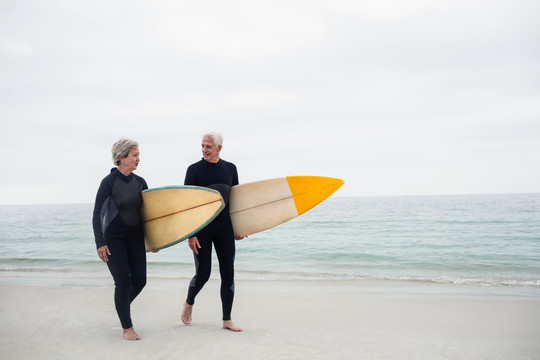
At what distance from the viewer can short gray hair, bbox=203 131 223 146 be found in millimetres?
3088

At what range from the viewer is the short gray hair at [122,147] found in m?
2.89

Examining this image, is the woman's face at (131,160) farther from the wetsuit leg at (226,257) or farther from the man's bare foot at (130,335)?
the man's bare foot at (130,335)

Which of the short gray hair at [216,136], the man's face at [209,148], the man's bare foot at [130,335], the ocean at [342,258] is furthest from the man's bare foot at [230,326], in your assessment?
the ocean at [342,258]

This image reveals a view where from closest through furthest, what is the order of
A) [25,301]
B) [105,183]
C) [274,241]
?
1. [105,183]
2. [25,301]
3. [274,241]

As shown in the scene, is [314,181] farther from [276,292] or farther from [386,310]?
[276,292]

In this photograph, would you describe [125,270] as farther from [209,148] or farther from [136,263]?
[209,148]

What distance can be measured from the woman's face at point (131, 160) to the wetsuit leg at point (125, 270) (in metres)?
0.54

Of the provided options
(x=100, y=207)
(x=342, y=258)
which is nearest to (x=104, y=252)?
(x=100, y=207)

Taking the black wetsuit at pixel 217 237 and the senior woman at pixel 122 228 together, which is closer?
the senior woman at pixel 122 228

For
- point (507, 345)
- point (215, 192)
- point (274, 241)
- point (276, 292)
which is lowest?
point (274, 241)

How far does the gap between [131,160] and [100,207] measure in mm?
414

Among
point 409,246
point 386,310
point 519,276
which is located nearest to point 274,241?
point 409,246

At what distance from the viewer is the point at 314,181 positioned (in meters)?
4.09

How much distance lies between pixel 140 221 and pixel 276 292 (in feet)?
9.24
